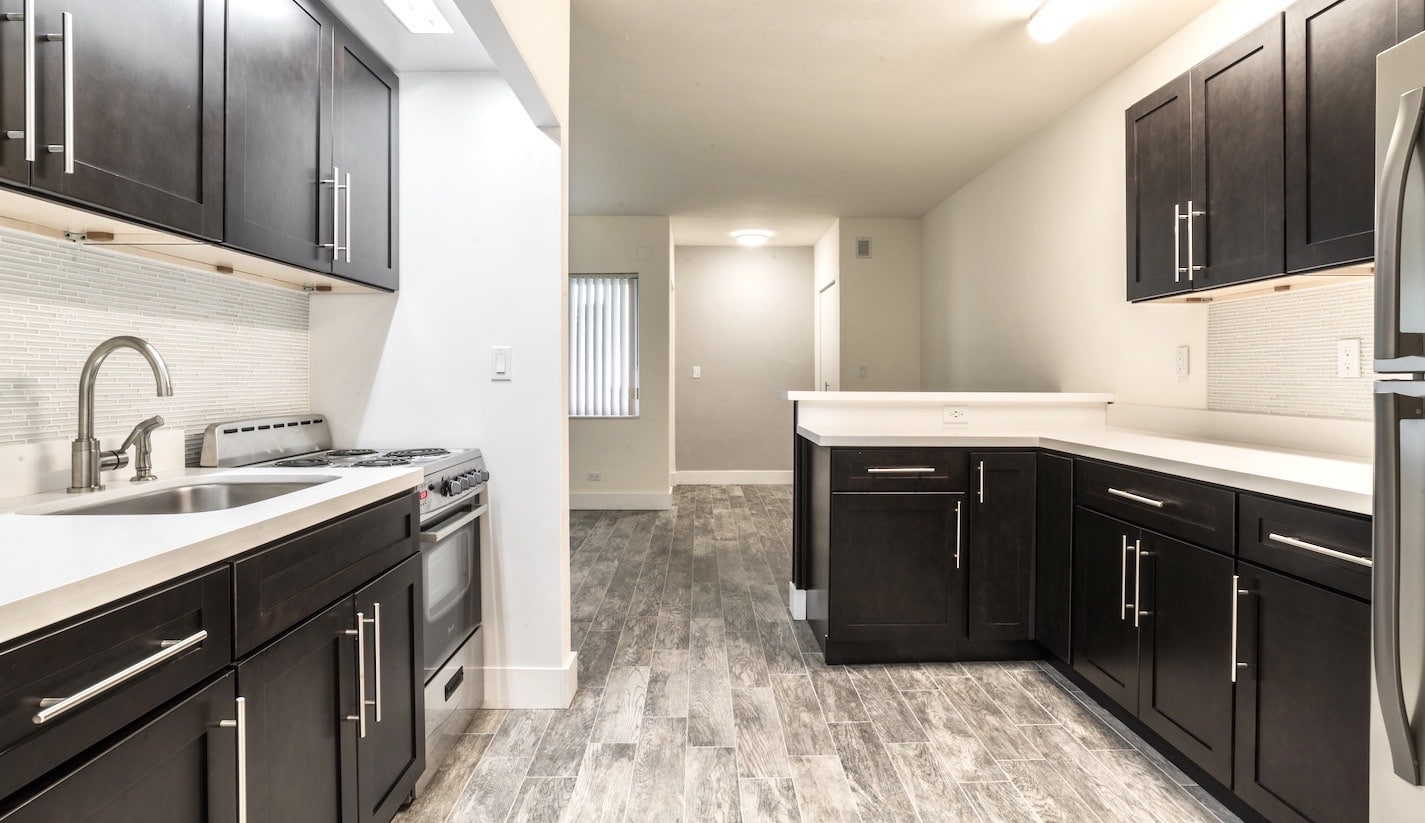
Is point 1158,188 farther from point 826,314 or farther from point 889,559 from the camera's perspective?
point 826,314

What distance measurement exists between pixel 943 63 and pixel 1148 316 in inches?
56.4

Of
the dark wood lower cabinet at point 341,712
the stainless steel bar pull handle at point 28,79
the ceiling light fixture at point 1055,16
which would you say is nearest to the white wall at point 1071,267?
the ceiling light fixture at point 1055,16

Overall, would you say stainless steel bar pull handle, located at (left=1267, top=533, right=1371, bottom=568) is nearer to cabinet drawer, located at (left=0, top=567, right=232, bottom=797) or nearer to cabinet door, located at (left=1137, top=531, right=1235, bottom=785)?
cabinet door, located at (left=1137, top=531, right=1235, bottom=785)

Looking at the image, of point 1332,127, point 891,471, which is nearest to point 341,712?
point 891,471

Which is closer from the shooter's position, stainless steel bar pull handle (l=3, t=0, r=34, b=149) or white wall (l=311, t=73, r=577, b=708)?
stainless steel bar pull handle (l=3, t=0, r=34, b=149)

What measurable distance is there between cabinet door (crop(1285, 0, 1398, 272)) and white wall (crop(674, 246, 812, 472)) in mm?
5701

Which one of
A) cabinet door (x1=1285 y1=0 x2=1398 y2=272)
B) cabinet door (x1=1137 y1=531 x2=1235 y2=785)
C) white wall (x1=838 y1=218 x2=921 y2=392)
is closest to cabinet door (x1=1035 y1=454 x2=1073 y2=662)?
cabinet door (x1=1137 y1=531 x2=1235 y2=785)

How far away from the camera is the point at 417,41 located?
2131mm

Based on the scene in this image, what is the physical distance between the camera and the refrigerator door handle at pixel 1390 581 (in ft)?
3.67

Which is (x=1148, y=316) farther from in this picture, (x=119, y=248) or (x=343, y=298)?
(x=119, y=248)

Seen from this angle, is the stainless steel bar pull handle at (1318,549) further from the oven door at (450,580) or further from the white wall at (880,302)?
the white wall at (880,302)

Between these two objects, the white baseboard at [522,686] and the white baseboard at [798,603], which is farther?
the white baseboard at [798,603]

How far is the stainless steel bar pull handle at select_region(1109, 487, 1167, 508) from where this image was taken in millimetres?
2010

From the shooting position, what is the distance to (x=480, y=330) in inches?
92.4
